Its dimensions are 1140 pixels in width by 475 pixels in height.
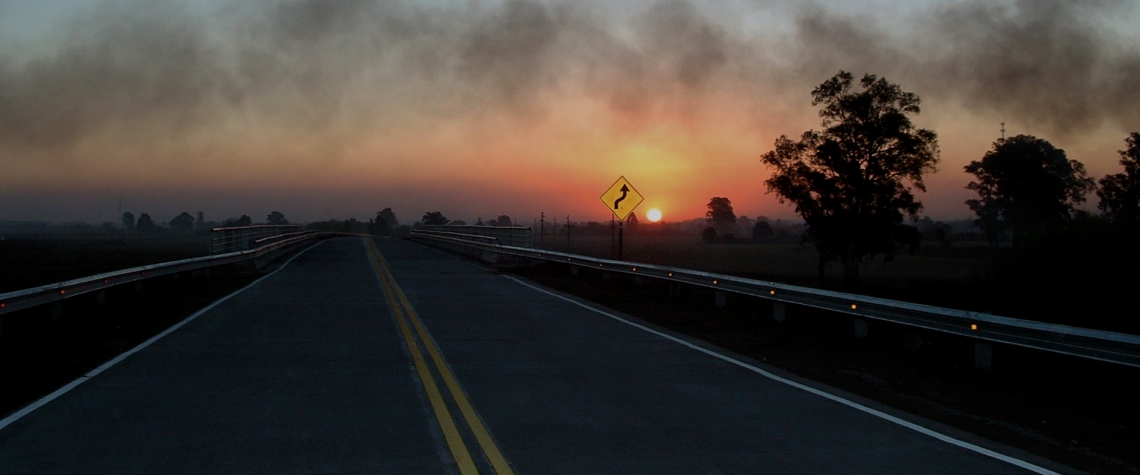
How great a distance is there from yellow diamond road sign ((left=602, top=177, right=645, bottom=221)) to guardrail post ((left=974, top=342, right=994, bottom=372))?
18.1 meters

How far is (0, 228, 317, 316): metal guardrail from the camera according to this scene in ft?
42.8

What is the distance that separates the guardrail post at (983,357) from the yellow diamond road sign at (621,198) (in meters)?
18.1

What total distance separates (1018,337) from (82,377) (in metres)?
10.8

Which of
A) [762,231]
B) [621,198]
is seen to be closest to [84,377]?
[621,198]

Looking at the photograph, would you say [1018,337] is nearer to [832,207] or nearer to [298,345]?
[298,345]

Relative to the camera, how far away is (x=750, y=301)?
1978 cm

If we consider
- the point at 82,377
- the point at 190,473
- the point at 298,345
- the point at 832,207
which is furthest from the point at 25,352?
the point at 832,207

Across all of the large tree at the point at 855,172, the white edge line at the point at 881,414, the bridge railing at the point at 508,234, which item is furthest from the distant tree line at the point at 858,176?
the white edge line at the point at 881,414

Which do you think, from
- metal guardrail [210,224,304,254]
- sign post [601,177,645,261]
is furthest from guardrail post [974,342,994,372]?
metal guardrail [210,224,304,254]

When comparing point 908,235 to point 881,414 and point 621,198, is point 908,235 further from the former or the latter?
point 881,414

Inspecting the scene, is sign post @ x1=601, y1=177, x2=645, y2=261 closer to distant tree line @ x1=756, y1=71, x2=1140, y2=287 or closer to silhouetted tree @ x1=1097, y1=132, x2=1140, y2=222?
distant tree line @ x1=756, y1=71, x2=1140, y2=287

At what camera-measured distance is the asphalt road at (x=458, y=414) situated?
264 inches

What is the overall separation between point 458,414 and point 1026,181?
216 ft

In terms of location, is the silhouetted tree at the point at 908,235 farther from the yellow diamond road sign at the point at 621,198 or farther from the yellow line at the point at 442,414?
the yellow line at the point at 442,414
